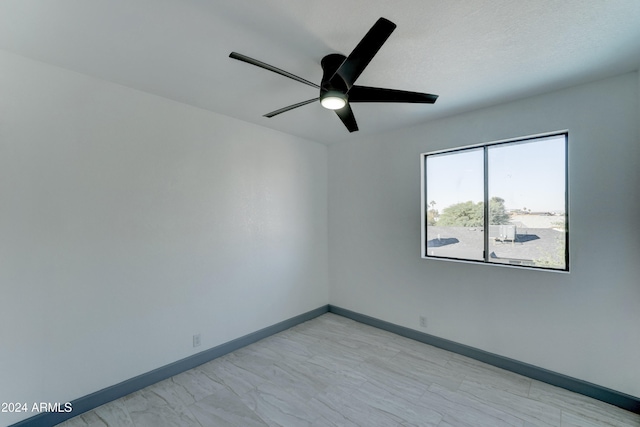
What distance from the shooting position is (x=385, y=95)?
74.0 inches

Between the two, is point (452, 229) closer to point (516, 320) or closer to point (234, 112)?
point (516, 320)

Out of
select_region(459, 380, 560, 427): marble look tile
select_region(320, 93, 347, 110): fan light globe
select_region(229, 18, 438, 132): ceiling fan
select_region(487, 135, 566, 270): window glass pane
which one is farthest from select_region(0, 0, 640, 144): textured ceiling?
select_region(459, 380, 560, 427): marble look tile

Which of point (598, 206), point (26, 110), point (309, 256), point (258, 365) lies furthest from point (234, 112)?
point (598, 206)

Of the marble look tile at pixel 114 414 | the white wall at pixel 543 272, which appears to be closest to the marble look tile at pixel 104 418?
the marble look tile at pixel 114 414

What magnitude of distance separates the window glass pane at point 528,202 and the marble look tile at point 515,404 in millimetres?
1176

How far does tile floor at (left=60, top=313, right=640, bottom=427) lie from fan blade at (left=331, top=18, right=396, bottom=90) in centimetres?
242

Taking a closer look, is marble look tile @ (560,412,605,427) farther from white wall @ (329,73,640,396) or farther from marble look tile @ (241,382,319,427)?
marble look tile @ (241,382,319,427)

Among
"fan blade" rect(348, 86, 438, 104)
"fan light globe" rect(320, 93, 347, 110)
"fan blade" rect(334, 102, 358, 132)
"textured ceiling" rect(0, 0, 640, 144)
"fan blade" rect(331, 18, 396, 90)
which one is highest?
"textured ceiling" rect(0, 0, 640, 144)

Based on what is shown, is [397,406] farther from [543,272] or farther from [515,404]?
[543,272]

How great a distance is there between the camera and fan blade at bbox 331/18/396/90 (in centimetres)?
127

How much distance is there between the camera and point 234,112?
9.59 feet

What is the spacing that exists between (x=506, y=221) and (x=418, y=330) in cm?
161

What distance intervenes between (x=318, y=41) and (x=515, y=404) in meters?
3.11

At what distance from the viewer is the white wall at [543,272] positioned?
2.14 metres
